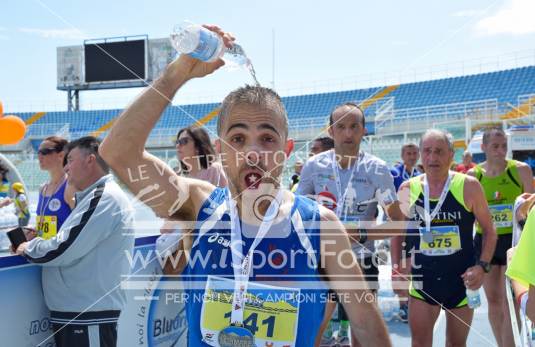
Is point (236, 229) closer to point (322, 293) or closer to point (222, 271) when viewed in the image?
point (222, 271)

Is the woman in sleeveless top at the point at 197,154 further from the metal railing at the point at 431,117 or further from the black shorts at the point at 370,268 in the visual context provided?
the metal railing at the point at 431,117

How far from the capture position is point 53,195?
11.7 feet

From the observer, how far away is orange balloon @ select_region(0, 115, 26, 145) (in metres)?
6.68

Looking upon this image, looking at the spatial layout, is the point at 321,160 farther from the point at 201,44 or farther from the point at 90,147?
the point at 201,44

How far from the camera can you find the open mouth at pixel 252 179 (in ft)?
5.15

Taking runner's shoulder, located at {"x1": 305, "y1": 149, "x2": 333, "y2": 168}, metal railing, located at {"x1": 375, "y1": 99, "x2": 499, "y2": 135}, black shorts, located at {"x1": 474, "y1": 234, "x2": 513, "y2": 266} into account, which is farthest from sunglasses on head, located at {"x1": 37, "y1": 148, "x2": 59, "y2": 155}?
metal railing, located at {"x1": 375, "y1": 99, "x2": 499, "y2": 135}

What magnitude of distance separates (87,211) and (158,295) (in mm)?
861

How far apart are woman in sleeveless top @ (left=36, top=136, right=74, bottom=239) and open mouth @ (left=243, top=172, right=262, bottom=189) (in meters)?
2.18

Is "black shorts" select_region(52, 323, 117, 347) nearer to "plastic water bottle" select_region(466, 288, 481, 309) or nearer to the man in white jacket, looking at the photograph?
the man in white jacket

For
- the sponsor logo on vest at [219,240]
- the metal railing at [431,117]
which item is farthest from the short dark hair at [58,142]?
the metal railing at [431,117]

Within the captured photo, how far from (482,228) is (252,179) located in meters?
2.58

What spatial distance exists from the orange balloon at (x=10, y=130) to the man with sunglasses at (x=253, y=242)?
598 cm

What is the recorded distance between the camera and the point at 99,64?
3512 centimetres

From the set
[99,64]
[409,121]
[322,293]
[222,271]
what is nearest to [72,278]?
[222,271]
